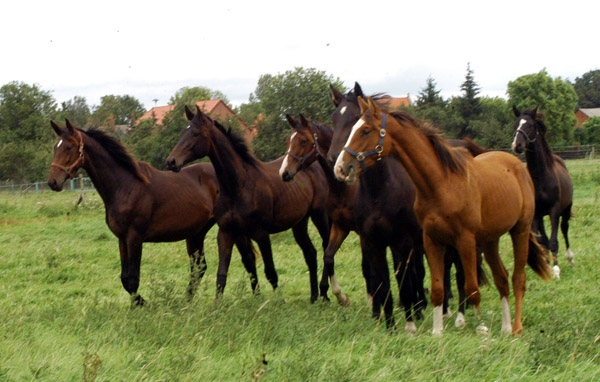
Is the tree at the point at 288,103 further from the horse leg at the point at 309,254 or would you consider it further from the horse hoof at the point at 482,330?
the horse hoof at the point at 482,330

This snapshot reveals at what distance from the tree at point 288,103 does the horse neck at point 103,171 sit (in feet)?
109

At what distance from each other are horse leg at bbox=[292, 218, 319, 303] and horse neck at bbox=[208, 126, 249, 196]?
161 centimetres

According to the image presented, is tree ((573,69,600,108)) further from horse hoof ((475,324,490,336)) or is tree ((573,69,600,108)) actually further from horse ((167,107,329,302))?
horse hoof ((475,324,490,336))

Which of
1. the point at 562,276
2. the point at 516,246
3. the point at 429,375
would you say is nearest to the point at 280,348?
the point at 429,375

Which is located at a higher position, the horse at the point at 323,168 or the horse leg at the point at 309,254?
the horse at the point at 323,168

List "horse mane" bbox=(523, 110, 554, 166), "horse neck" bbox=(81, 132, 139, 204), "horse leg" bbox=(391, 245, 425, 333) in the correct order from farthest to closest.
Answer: "horse mane" bbox=(523, 110, 554, 166) → "horse neck" bbox=(81, 132, 139, 204) → "horse leg" bbox=(391, 245, 425, 333)

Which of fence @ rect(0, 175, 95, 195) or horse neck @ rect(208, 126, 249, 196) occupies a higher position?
horse neck @ rect(208, 126, 249, 196)

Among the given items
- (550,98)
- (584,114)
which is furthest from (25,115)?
(584,114)

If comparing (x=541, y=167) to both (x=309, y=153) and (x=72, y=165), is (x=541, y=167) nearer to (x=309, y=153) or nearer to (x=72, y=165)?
(x=309, y=153)

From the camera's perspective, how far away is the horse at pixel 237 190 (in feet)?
24.1

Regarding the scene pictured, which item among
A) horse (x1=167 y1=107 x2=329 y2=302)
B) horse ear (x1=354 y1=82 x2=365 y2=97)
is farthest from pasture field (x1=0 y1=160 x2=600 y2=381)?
horse ear (x1=354 y1=82 x2=365 y2=97)

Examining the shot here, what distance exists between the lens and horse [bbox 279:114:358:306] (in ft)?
24.2

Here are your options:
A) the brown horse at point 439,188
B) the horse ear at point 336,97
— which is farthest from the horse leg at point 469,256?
the horse ear at point 336,97

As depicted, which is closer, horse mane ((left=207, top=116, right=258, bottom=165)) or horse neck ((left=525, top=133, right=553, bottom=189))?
horse mane ((left=207, top=116, right=258, bottom=165))
